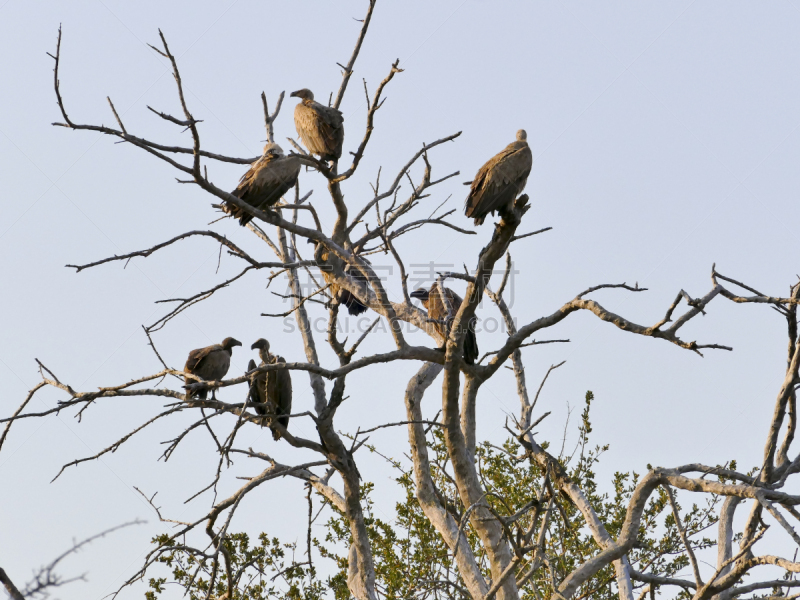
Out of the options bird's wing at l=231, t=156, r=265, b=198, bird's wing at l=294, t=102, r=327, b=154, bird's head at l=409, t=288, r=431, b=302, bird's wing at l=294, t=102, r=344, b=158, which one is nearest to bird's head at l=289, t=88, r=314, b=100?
bird's wing at l=294, t=102, r=327, b=154

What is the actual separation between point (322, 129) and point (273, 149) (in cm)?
48

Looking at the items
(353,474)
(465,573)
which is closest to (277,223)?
(353,474)

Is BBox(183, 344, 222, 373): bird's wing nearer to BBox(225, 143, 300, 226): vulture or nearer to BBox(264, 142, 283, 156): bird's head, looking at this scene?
BBox(225, 143, 300, 226): vulture

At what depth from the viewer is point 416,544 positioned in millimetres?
7578

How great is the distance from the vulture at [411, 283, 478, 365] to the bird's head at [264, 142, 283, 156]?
1771 millimetres

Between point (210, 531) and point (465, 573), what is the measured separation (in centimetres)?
181

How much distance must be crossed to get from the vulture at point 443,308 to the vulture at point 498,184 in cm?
87

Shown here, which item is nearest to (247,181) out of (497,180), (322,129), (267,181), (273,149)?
(267,181)

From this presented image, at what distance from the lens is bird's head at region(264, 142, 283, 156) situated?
6.31m

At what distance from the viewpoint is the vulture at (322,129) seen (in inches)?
245

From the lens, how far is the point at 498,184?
5.03 metres

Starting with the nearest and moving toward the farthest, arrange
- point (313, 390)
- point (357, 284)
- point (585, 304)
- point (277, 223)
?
1. point (585, 304)
2. point (277, 223)
3. point (357, 284)
4. point (313, 390)

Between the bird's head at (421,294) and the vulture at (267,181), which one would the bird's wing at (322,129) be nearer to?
the vulture at (267,181)

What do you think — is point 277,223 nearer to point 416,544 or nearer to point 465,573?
point 465,573
